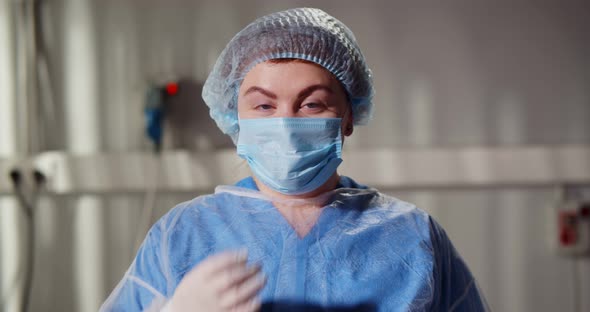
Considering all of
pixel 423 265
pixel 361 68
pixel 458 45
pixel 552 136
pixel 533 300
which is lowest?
pixel 533 300

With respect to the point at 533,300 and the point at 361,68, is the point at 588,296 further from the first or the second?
the point at 361,68

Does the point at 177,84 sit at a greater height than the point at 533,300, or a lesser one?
greater

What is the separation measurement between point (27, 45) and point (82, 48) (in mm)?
200

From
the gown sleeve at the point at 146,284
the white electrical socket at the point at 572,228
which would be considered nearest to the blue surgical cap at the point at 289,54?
the gown sleeve at the point at 146,284

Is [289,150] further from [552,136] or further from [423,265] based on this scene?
[552,136]

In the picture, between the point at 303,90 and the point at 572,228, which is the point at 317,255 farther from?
the point at 572,228

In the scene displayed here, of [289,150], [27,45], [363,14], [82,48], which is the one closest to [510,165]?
[363,14]

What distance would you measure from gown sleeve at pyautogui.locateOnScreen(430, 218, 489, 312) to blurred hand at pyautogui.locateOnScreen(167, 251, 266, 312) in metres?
0.40

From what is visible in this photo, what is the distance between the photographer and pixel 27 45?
68.1 inches

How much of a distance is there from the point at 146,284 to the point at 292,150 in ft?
1.14

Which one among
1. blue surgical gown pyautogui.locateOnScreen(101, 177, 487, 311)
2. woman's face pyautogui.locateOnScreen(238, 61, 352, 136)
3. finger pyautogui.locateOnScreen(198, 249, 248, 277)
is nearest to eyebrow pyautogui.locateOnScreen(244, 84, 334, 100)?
woman's face pyautogui.locateOnScreen(238, 61, 352, 136)

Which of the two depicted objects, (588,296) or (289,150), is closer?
(289,150)

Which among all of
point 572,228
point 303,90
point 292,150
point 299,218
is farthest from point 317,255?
point 572,228

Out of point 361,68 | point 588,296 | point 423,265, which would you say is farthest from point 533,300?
point 361,68
